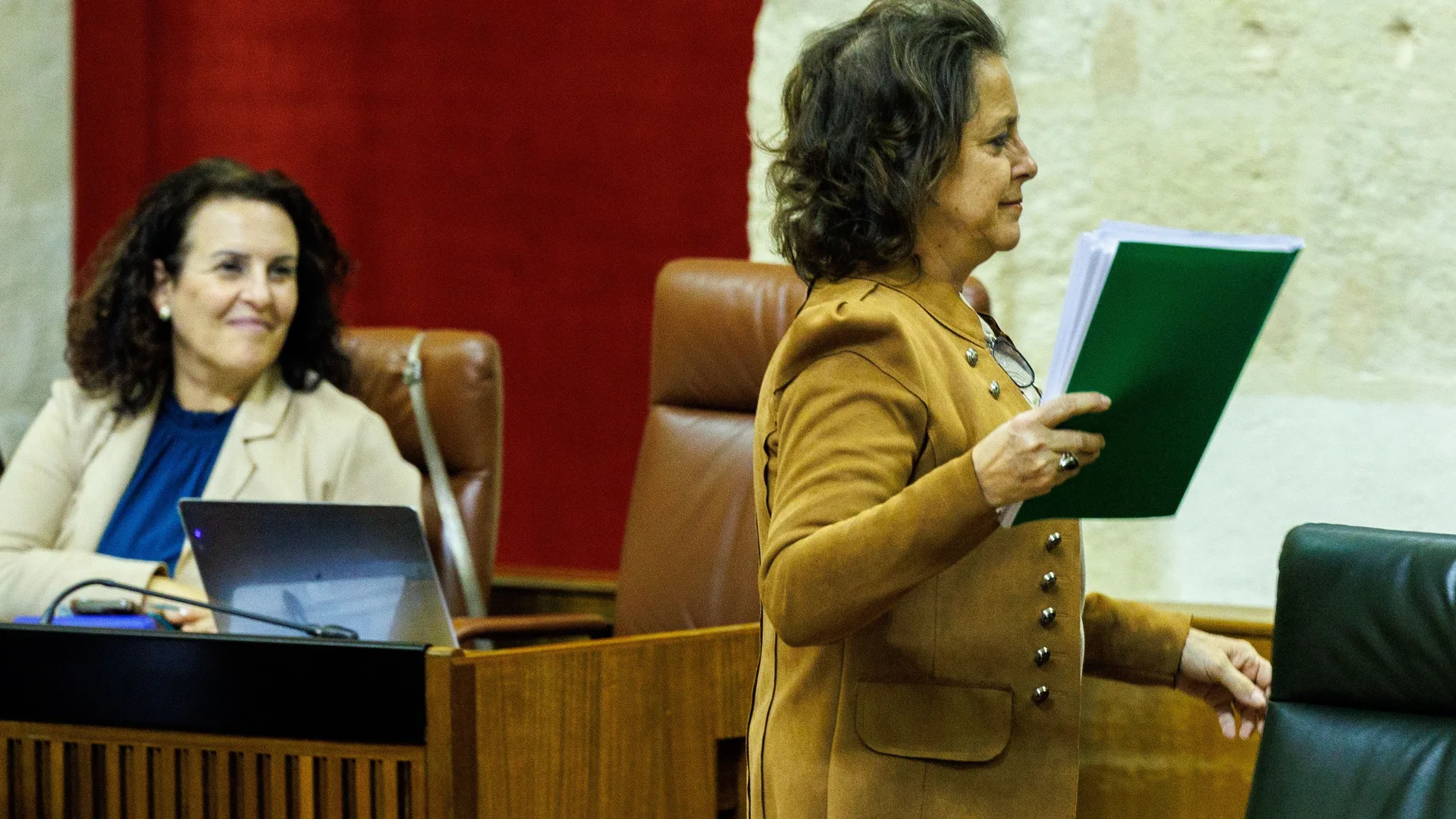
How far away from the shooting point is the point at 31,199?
3494 mm

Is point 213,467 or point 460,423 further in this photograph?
point 460,423

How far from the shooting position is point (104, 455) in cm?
247

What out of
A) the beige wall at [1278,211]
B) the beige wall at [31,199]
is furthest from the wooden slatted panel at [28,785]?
the beige wall at [31,199]

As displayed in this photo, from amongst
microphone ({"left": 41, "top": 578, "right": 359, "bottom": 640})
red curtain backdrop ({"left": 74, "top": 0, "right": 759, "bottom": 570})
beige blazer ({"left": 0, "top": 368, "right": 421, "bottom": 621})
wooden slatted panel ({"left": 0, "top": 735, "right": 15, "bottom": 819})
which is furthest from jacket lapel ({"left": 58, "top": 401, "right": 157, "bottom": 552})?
red curtain backdrop ({"left": 74, "top": 0, "right": 759, "bottom": 570})

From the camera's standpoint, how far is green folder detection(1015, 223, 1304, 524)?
1065 millimetres

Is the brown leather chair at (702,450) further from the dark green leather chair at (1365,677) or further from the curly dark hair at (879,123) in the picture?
the dark green leather chair at (1365,677)

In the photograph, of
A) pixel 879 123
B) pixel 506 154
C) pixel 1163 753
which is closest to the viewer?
pixel 879 123

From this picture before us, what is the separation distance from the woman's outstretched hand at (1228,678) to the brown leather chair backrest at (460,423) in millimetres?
1415

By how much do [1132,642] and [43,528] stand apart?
5.63ft

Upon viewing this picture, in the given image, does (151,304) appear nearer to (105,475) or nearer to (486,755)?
(105,475)

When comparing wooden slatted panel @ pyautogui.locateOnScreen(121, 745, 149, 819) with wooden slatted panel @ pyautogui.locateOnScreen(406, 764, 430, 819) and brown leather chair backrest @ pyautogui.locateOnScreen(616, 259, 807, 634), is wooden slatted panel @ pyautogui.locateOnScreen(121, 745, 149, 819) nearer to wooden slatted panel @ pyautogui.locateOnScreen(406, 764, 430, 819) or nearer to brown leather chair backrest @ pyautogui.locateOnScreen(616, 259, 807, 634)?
wooden slatted panel @ pyautogui.locateOnScreen(406, 764, 430, 819)

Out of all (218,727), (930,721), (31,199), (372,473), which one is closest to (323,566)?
(218,727)

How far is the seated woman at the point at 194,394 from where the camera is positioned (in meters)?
2.45

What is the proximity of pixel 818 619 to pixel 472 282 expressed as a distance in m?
2.50
